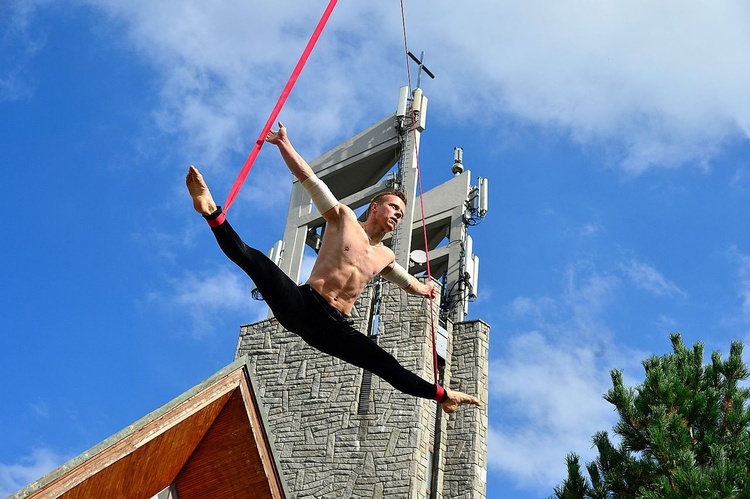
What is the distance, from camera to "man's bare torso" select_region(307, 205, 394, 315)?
16.0ft

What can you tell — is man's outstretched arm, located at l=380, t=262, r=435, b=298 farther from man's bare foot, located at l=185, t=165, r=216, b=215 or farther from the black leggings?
man's bare foot, located at l=185, t=165, r=216, b=215

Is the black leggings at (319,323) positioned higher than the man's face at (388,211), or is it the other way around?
the man's face at (388,211)

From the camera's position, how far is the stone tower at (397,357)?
15812 mm

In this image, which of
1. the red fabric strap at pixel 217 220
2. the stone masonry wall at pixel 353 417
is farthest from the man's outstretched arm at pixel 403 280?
the stone masonry wall at pixel 353 417

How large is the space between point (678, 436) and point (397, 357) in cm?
683

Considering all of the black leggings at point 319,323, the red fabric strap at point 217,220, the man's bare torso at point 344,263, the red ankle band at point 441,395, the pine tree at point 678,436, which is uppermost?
the pine tree at point 678,436

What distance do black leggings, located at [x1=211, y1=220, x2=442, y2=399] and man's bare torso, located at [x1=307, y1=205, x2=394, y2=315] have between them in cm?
7

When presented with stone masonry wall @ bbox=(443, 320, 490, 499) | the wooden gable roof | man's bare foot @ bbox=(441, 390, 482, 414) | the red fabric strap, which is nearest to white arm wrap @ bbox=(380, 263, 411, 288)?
man's bare foot @ bbox=(441, 390, 482, 414)

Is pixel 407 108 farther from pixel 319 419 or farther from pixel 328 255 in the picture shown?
pixel 328 255

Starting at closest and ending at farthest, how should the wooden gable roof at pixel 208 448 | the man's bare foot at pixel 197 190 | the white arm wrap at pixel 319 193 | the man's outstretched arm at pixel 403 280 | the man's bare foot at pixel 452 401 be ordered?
the man's bare foot at pixel 197 190 → the white arm wrap at pixel 319 193 → the man's bare foot at pixel 452 401 → the man's outstretched arm at pixel 403 280 → the wooden gable roof at pixel 208 448

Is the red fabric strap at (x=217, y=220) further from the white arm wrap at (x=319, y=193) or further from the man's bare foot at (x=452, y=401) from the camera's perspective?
the man's bare foot at (x=452, y=401)

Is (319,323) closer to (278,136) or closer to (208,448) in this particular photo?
(278,136)

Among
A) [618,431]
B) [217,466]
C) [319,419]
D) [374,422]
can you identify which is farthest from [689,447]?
[319,419]

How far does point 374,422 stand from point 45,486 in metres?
9.38
